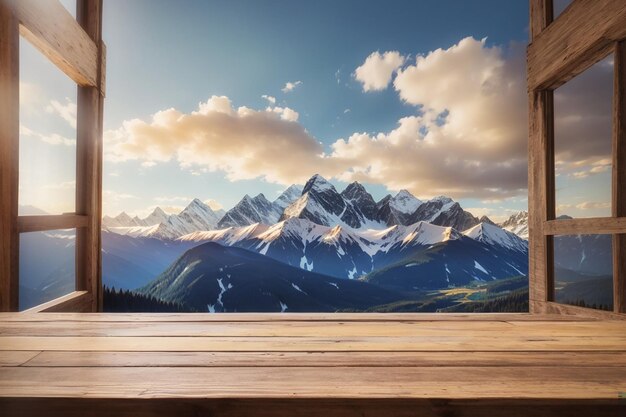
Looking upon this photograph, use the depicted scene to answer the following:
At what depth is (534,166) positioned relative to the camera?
11.0 feet

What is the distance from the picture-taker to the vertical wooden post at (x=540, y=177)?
3.25m

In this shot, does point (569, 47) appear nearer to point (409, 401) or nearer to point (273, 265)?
point (409, 401)

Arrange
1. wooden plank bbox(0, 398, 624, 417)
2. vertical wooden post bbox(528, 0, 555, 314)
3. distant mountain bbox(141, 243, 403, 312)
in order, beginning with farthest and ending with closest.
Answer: distant mountain bbox(141, 243, 403, 312) < vertical wooden post bbox(528, 0, 555, 314) < wooden plank bbox(0, 398, 624, 417)

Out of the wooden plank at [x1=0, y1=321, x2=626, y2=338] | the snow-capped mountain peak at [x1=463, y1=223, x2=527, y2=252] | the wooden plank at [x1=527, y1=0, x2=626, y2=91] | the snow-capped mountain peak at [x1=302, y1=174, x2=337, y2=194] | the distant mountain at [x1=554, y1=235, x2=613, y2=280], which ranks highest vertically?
the snow-capped mountain peak at [x1=302, y1=174, x2=337, y2=194]

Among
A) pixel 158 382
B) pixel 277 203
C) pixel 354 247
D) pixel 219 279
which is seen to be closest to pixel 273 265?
pixel 219 279

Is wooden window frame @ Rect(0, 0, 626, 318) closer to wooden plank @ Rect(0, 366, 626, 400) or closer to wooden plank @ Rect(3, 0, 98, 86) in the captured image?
wooden plank @ Rect(3, 0, 98, 86)

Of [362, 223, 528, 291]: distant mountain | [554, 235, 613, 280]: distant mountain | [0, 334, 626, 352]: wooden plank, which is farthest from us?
[362, 223, 528, 291]: distant mountain

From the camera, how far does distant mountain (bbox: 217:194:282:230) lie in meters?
59.3

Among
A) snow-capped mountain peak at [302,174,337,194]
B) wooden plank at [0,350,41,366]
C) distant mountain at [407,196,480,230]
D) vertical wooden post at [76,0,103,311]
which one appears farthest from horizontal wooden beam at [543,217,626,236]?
snow-capped mountain peak at [302,174,337,194]

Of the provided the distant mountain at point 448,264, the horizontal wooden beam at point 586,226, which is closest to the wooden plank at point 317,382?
the horizontal wooden beam at point 586,226

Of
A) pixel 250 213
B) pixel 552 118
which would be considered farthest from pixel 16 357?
pixel 250 213

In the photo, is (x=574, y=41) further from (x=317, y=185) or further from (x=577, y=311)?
(x=317, y=185)

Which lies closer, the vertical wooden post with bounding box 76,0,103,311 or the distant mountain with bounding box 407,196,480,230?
the vertical wooden post with bounding box 76,0,103,311

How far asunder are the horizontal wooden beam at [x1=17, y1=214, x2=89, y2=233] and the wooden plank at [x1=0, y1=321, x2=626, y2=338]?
0.80 metres
